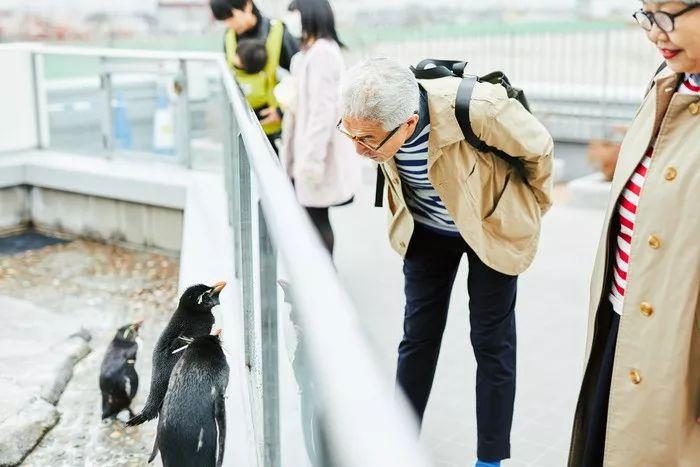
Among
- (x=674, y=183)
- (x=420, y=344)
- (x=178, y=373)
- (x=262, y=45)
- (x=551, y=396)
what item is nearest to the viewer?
(x=674, y=183)

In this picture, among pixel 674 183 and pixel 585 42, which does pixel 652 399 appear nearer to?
pixel 674 183

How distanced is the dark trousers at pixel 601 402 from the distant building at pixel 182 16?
1145 centimetres

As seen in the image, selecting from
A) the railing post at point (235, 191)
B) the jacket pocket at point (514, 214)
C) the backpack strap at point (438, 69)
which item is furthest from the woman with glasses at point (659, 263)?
the railing post at point (235, 191)

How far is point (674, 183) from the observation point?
1952mm

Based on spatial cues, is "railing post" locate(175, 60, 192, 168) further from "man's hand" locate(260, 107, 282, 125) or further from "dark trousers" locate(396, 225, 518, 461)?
"dark trousers" locate(396, 225, 518, 461)

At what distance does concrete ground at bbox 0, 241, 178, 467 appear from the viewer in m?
4.09

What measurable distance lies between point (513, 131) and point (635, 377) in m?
0.88

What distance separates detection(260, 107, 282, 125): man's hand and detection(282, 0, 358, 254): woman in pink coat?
0.28 meters

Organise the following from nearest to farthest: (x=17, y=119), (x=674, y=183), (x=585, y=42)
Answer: (x=674, y=183) → (x=17, y=119) → (x=585, y=42)

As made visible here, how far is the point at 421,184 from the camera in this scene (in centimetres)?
287

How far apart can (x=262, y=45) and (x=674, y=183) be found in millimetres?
3617

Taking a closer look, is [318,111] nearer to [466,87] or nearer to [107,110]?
[466,87]

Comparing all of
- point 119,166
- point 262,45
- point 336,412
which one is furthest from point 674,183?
point 119,166

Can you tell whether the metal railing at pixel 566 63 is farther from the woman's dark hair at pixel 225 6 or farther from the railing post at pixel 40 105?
the woman's dark hair at pixel 225 6
